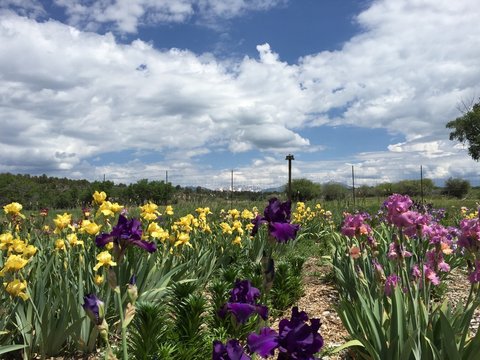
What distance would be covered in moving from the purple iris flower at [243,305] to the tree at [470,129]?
3861 centimetres

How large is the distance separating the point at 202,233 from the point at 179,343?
4.08 meters

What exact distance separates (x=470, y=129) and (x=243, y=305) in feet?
134

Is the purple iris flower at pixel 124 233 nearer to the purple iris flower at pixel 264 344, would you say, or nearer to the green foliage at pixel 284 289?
the purple iris flower at pixel 264 344

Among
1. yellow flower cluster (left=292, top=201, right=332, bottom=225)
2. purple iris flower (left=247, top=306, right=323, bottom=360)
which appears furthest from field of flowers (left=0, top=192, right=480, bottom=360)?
yellow flower cluster (left=292, top=201, right=332, bottom=225)

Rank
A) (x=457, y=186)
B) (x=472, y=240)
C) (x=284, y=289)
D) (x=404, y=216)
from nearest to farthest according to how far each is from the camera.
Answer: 1. (x=472, y=240)
2. (x=404, y=216)
3. (x=284, y=289)
4. (x=457, y=186)

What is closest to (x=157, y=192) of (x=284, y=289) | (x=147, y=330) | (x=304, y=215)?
(x=304, y=215)

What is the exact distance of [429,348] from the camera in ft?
7.84

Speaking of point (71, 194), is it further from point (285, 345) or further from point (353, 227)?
point (285, 345)

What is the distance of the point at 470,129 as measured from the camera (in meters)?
36.0

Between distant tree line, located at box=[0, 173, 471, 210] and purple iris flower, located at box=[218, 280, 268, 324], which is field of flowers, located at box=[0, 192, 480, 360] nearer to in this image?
purple iris flower, located at box=[218, 280, 268, 324]

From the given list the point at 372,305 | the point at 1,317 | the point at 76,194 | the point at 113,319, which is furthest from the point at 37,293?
the point at 76,194

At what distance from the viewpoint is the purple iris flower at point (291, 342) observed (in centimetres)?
130

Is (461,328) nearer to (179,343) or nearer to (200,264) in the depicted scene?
(179,343)

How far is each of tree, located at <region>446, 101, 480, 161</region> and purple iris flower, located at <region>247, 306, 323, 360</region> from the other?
38825 mm
